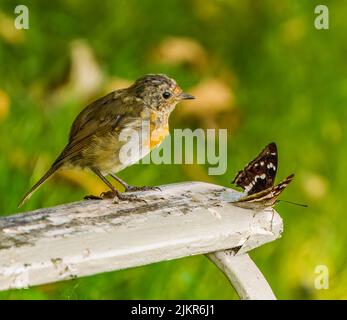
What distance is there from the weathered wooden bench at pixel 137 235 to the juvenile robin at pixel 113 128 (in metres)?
0.55

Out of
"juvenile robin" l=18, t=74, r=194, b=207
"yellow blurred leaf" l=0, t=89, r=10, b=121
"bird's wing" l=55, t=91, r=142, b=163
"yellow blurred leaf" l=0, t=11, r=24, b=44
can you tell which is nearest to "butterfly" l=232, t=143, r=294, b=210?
"juvenile robin" l=18, t=74, r=194, b=207

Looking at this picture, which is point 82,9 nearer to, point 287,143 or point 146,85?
point 287,143

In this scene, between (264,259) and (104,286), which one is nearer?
(104,286)

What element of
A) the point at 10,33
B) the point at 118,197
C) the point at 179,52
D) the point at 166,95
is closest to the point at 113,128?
the point at 166,95

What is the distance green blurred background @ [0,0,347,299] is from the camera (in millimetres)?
4625

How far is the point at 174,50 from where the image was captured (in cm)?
586

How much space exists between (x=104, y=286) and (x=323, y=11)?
8.86 feet

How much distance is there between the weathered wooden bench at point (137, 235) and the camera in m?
2.54

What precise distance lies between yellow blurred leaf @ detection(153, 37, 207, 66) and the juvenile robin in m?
1.99

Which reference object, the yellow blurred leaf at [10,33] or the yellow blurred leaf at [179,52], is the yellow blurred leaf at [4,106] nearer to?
the yellow blurred leaf at [10,33]

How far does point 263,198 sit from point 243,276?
0.22 metres

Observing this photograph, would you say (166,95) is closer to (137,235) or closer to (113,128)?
(113,128)
